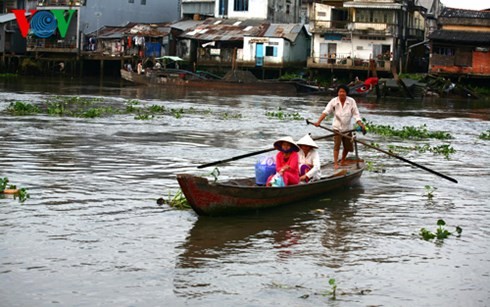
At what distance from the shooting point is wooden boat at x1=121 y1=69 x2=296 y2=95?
47.1 meters

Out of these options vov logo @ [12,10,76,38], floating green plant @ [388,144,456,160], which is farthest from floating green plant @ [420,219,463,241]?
vov logo @ [12,10,76,38]

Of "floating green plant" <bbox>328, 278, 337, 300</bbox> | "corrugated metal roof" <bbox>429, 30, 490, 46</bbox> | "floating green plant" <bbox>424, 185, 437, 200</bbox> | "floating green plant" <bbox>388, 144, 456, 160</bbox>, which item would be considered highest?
"corrugated metal roof" <bbox>429, 30, 490, 46</bbox>

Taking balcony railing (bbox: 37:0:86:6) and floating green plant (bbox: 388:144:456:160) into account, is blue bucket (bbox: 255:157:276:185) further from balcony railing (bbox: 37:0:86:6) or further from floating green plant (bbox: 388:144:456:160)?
balcony railing (bbox: 37:0:86:6)

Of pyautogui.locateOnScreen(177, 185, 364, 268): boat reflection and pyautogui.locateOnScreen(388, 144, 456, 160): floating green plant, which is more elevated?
pyautogui.locateOnScreen(388, 144, 456, 160): floating green plant

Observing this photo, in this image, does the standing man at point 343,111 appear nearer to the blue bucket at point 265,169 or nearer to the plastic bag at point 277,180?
the blue bucket at point 265,169

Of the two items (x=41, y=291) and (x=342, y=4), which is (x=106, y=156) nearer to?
(x=41, y=291)

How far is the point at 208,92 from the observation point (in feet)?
147

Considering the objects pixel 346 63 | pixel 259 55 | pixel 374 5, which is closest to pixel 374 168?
pixel 346 63

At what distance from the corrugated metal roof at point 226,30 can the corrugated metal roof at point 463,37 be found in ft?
38.1

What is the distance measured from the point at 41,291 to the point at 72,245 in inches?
66.3

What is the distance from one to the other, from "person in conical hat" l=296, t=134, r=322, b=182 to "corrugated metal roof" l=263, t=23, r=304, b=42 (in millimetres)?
42590

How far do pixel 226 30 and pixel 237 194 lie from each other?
46336mm

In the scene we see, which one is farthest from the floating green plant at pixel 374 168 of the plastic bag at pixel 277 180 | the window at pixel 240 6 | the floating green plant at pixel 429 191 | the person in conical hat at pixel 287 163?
the window at pixel 240 6

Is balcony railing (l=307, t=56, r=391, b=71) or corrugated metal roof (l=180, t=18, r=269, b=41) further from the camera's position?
corrugated metal roof (l=180, t=18, r=269, b=41)
